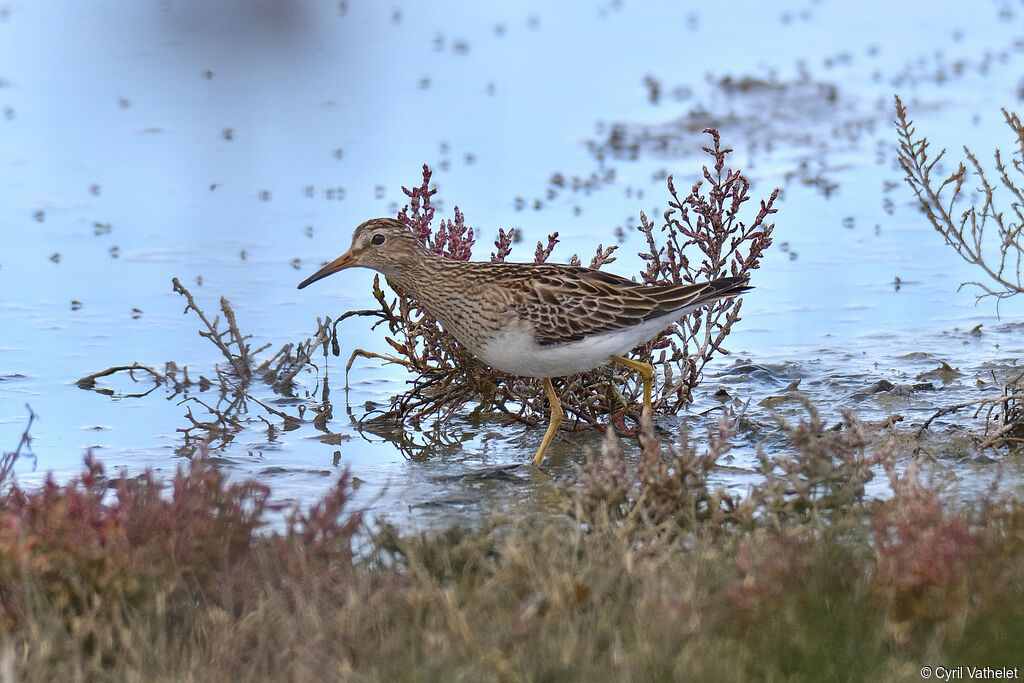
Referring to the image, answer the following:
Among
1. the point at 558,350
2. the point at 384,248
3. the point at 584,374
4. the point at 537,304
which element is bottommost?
the point at 584,374

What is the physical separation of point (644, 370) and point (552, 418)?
610mm

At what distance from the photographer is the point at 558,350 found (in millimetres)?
7266

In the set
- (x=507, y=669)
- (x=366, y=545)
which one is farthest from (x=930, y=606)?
(x=366, y=545)

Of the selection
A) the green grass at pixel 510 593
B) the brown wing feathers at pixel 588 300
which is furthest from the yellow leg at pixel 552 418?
the green grass at pixel 510 593

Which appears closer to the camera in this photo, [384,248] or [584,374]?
[384,248]

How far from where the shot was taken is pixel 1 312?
34.4 ft

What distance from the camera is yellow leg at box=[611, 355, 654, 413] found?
7.81 m

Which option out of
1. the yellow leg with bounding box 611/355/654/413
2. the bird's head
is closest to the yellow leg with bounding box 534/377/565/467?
the yellow leg with bounding box 611/355/654/413

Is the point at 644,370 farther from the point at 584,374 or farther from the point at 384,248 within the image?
the point at 384,248

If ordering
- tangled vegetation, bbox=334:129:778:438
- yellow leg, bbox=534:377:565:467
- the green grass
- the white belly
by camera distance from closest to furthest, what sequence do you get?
the green grass < the white belly < yellow leg, bbox=534:377:565:467 < tangled vegetation, bbox=334:129:778:438

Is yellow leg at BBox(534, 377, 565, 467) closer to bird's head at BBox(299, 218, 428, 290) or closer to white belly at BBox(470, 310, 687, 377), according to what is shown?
white belly at BBox(470, 310, 687, 377)

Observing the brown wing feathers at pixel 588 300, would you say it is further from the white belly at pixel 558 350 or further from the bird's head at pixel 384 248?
the bird's head at pixel 384 248

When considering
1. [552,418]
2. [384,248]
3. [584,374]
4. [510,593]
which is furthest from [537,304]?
[510,593]

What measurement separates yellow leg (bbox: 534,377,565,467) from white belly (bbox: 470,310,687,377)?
47 centimetres
